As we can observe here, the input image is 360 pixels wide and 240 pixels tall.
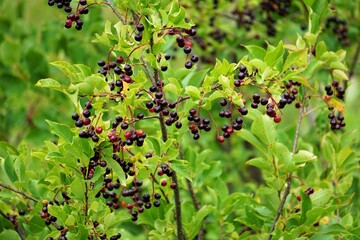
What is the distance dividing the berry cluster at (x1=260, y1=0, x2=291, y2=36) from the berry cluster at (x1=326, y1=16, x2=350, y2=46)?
234 millimetres

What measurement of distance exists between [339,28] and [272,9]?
386mm

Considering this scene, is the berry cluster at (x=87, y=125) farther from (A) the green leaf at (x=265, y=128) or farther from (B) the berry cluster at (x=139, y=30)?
(A) the green leaf at (x=265, y=128)

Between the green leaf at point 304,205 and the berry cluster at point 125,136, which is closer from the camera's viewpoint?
the berry cluster at point 125,136

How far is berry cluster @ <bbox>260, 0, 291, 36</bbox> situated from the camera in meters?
3.80

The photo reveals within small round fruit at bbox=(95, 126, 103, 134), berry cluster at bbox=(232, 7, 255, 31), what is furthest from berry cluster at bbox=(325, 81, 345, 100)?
berry cluster at bbox=(232, 7, 255, 31)

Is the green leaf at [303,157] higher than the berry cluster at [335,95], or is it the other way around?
the berry cluster at [335,95]

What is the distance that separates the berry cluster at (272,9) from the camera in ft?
12.5

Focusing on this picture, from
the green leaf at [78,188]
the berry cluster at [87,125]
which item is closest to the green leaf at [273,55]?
the berry cluster at [87,125]

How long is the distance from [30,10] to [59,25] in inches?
95.3

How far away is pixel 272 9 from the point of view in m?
3.92

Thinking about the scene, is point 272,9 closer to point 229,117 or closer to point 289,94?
point 289,94

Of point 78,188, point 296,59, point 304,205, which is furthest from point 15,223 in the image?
point 296,59

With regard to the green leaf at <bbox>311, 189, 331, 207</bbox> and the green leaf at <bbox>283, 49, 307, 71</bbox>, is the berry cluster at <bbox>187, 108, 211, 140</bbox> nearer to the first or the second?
the green leaf at <bbox>283, 49, 307, 71</bbox>

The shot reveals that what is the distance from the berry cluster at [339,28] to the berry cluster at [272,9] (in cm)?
23
